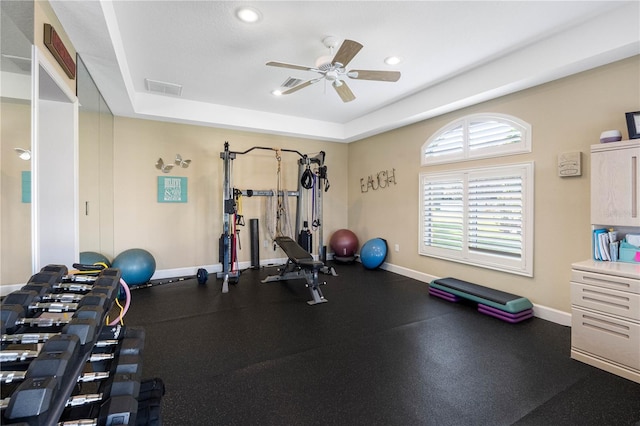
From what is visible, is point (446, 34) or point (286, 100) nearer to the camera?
point (446, 34)

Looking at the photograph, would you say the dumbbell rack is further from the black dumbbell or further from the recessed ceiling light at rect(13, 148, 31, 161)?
the recessed ceiling light at rect(13, 148, 31, 161)

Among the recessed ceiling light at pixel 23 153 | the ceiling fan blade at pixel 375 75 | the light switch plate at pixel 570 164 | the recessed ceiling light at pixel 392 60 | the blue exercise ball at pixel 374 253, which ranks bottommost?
the blue exercise ball at pixel 374 253

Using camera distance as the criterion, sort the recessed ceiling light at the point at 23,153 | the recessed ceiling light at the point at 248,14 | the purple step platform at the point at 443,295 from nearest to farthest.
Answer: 1. the recessed ceiling light at the point at 23,153
2. the recessed ceiling light at the point at 248,14
3. the purple step platform at the point at 443,295

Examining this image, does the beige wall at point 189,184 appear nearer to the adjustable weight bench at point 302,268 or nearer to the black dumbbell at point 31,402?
the adjustable weight bench at point 302,268

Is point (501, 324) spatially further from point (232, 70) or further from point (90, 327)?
point (232, 70)

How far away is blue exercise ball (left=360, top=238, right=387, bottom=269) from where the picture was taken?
5434mm

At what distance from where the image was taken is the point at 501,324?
3.14m

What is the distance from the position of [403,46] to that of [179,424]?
3.70 meters

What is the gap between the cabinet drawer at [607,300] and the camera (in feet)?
7.15

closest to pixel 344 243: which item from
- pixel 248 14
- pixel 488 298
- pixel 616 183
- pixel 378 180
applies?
pixel 378 180

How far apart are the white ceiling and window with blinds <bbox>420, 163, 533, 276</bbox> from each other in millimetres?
1000

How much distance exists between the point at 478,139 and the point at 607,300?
2.35 meters

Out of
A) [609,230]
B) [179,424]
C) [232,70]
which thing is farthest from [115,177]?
[609,230]

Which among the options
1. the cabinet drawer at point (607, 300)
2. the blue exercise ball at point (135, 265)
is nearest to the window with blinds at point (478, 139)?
the cabinet drawer at point (607, 300)
